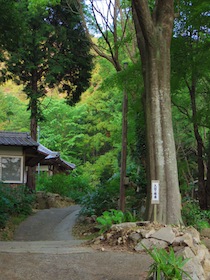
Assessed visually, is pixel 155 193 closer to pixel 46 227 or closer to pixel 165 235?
pixel 165 235

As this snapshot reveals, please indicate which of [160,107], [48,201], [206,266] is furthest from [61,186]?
[206,266]

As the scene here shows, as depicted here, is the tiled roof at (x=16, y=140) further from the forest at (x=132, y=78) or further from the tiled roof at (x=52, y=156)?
the tiled roof at (x=52, y=156)

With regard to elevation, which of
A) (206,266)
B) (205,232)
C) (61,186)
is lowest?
(206,266)

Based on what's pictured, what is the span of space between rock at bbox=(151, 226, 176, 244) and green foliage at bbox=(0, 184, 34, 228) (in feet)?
24.7

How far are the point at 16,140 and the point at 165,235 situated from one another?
12.8 m

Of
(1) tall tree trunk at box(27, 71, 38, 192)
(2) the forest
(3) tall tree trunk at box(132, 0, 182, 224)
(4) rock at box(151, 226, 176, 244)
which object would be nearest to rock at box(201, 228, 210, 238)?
Answer: (2) the forest

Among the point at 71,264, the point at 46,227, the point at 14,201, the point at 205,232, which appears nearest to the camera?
the point at 71,264

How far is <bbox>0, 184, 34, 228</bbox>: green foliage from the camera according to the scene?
14809 mm

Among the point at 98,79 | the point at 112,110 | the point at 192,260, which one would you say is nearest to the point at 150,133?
the point at 192,260

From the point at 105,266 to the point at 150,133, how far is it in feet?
13.9

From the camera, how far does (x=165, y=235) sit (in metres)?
7.93

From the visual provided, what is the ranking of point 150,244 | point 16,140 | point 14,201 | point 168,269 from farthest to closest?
point 16,140 → point 14,201 → point 150,244 → point 168,269

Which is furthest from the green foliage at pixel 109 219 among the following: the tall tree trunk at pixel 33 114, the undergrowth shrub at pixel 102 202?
the tall tree trunk at pixel 33 114

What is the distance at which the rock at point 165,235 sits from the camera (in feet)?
25.4
